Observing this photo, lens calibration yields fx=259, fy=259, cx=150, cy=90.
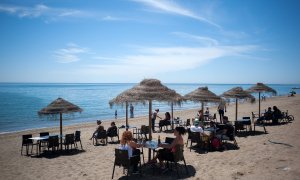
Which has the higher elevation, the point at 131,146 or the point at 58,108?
the point at 58,108

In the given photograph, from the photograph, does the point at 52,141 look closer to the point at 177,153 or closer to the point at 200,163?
the point at 177,153

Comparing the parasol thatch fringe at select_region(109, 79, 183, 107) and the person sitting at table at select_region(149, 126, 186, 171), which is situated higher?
the parasol thatch fringe at select_region(109, 79, 183, 107)

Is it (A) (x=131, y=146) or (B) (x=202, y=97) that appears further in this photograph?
(B) (x=202, y=97)

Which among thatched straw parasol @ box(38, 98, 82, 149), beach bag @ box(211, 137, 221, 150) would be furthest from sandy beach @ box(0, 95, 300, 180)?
thatched straw parasol @ box(38, 98, 82, 149)

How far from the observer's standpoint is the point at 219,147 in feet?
33.7

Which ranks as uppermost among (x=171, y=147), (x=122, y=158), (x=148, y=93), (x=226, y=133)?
(x=148, y=93)

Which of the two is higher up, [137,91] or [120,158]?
[137,91]

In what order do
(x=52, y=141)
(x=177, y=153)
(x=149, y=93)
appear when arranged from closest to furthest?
(x=177, y=153), (x=149, y=93), (x=52, y=141)

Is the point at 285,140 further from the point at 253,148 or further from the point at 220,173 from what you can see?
the point at 220,173

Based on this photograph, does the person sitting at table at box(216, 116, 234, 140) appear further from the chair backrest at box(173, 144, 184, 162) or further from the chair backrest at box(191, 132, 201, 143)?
the chair backrest at box(173, 144, 184, 162)

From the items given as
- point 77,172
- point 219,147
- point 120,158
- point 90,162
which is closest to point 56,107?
point 90,162

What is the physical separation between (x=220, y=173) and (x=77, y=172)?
4.28m

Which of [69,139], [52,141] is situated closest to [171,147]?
[69,139]

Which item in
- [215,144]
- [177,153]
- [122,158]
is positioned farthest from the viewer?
[215,144]
